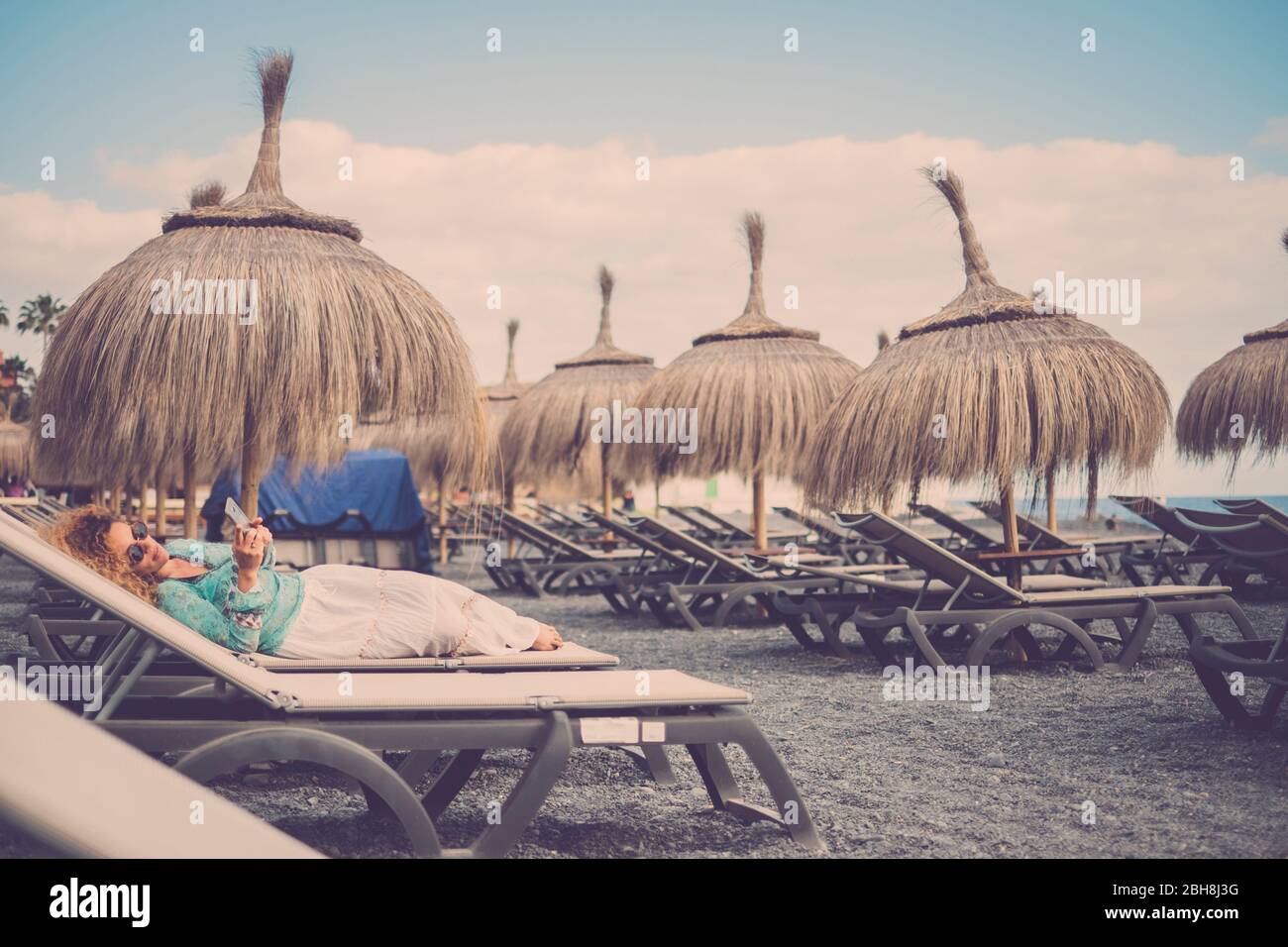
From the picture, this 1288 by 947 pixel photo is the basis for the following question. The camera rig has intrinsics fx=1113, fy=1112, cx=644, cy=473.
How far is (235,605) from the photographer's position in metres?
3.27

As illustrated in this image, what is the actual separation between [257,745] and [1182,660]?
548cm

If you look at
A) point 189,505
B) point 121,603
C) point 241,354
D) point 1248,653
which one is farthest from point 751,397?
point 121,603

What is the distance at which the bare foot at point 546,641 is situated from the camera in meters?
3.80

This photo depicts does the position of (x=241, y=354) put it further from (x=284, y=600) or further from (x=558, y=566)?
(x=558, y=566)

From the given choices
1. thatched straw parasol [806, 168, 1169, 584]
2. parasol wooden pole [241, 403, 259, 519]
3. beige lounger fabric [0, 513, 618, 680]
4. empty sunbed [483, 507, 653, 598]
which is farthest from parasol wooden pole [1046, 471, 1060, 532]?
beige lounger fabric [0, 513, 618, 680]

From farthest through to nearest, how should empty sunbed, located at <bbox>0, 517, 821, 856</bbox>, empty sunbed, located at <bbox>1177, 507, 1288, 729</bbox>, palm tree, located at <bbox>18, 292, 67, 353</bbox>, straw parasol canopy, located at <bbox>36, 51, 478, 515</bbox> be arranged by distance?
1. palm tree, located at <bbox>18, 292, 67, 353</bbox>
2. straw parasol canopy, located at <bbox>36, 51, 478, 515</bbox>
3. empty sunbed, located at <bbox>1177, 507, 1288, 729</bbox>
4. empty sunbed, located at <bbox>0, 517, 821, 856</bbox>

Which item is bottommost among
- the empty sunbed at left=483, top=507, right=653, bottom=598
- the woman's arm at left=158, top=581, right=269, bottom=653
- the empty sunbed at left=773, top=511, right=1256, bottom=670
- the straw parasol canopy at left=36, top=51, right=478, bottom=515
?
the empty sunbed at left=483, top=507, right=653, bottom=598

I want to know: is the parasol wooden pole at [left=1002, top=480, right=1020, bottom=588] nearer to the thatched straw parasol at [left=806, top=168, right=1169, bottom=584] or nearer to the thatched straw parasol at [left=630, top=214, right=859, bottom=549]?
the thatched straw parasol at [left=806, top=168, right=1169, bottom=584]

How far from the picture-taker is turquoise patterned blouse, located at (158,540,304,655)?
319 cm

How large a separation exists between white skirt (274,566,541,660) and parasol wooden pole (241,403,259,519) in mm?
2316

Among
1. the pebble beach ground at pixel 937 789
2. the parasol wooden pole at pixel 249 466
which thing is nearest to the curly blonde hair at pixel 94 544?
the pebble beach ground at pixel 937 789

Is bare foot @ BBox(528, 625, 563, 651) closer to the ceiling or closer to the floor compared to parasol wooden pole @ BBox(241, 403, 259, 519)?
closer to the floor

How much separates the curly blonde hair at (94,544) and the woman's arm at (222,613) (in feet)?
0.35

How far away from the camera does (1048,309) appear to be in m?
6.50
